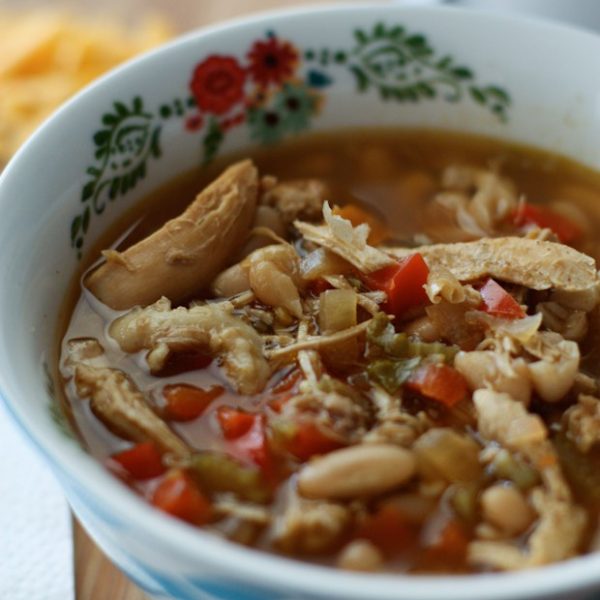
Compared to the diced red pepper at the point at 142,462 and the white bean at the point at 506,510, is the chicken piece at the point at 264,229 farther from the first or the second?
the white bean at the point at 506,510

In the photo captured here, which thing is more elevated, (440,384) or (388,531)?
(440,384)

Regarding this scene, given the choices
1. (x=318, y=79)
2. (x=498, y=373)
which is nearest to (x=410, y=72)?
(x=318, y=79)

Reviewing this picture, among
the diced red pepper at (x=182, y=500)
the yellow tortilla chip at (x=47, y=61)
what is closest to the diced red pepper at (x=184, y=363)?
the diced red pepper at (x=182, y=500)

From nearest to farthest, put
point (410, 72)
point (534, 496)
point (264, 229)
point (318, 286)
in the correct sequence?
1. point (534, 496)
2. point (318, 286)
3. point (264, 229)
4. point (410, 72)

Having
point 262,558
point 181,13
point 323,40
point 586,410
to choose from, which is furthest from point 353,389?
point 181,13

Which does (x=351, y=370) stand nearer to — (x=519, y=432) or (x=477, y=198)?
(x=519, y=432)

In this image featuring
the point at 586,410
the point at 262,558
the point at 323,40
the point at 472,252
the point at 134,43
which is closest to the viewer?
the point at 262,558

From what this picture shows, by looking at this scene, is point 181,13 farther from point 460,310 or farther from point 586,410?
point 586,410
